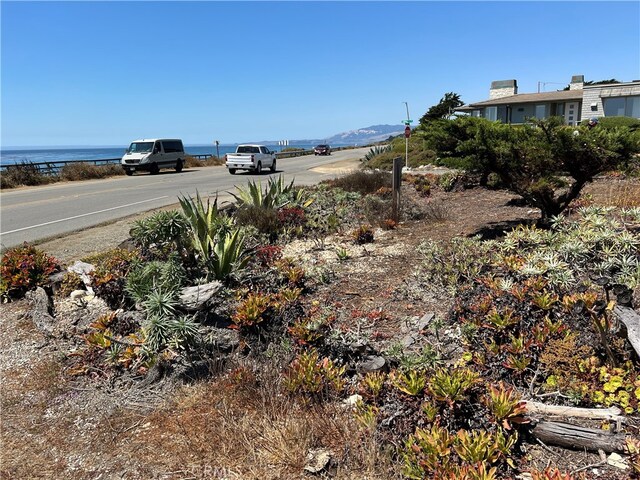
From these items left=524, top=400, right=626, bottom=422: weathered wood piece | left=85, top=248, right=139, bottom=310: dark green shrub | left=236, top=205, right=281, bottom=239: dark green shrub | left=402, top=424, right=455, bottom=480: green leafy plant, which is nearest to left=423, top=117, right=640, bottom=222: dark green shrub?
left=236, top=205, right=281, bottom=239: dark green shrub

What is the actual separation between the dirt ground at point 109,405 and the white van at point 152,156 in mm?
24328

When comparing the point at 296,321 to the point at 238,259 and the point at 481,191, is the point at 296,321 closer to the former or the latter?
the point at 238,259

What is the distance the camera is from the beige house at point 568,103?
31.1 meters

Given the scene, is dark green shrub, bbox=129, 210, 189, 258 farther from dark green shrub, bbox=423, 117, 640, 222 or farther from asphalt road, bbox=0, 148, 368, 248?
asphalt road, bbox=0, 148, 368, 248

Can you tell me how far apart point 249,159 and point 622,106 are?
996 inches

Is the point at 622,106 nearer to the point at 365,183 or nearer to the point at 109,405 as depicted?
the point at 365,183

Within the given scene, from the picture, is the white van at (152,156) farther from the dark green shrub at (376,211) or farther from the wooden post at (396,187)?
the wooden post at (396,187)

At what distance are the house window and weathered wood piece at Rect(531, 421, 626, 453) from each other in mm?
35061

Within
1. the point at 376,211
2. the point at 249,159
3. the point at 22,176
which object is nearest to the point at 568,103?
the point at 249,159

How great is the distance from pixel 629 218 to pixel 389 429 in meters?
5.39

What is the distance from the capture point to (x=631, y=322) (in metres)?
3.07

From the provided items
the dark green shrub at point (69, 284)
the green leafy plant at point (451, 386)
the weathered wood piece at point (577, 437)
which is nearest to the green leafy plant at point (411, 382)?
the green leafy plant at point (451, 386)

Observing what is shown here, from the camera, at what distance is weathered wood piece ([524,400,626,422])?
8.75 feet

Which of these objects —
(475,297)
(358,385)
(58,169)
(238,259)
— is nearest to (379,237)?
(238,259)
